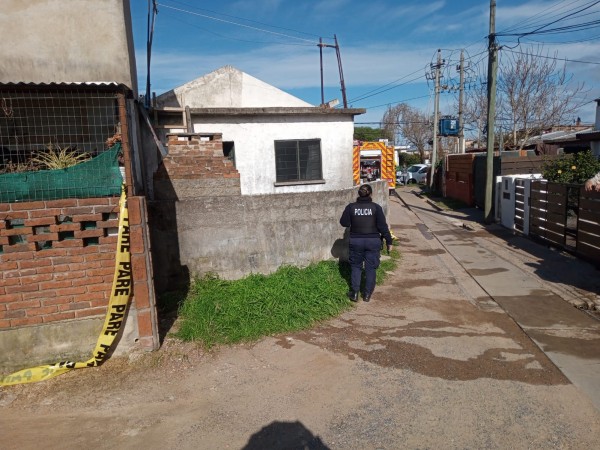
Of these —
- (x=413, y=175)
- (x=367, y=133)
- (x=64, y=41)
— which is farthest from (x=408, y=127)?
(x=64, y=41)

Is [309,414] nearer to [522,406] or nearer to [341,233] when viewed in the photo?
[522,406]

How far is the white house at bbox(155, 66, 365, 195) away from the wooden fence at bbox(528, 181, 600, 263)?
16.3ft

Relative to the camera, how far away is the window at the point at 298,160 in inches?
476

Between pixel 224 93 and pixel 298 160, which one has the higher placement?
pixel 224 93

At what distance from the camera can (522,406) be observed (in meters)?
3.47

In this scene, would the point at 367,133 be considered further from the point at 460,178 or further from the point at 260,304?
the point at 260,304

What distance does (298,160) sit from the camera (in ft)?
40.2

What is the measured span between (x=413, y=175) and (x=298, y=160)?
23086 millimetres

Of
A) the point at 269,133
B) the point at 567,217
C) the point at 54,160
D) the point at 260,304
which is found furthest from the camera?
the point at 269,133

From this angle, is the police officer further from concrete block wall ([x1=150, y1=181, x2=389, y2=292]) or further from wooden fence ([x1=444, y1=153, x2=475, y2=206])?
wooden fence ([x1=444, y1=153, x2=475, y2=206])

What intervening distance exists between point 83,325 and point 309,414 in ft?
8.13

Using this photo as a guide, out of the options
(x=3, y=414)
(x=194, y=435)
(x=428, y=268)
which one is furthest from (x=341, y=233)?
(x=3, y=414)

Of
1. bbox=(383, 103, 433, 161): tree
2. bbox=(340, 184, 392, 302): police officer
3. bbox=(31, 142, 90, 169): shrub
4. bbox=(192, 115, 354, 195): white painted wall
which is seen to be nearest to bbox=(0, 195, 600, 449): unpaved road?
bbox=(340, 184, 392, 302): police officer

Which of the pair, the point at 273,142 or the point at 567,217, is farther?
the point at 273,142
